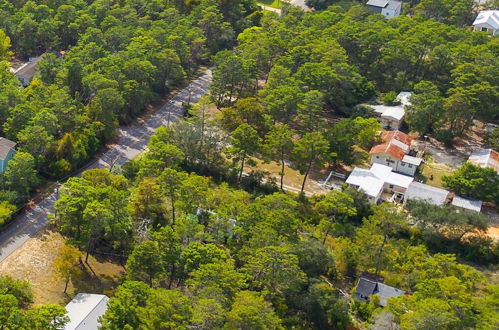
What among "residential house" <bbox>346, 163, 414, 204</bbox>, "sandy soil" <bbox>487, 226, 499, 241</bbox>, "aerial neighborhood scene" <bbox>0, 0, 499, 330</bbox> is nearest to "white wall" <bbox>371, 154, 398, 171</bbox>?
"aerial neighborhood scene" <bbox>0, 0, 499, 330</bbox>

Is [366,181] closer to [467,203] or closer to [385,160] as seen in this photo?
[385,160]

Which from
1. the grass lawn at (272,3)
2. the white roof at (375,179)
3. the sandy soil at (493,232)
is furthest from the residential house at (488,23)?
the sandy soil at (493,232)

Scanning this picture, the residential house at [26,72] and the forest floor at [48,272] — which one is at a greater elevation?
the residential house at [26,72]

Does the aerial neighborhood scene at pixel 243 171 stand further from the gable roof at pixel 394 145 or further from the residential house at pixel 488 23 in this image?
the residential house at pixel 488 23

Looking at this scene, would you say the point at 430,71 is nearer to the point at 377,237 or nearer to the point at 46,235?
the point at 377,237

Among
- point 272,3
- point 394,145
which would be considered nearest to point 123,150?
point 394,145

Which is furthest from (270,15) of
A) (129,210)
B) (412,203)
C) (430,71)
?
(129,210)
